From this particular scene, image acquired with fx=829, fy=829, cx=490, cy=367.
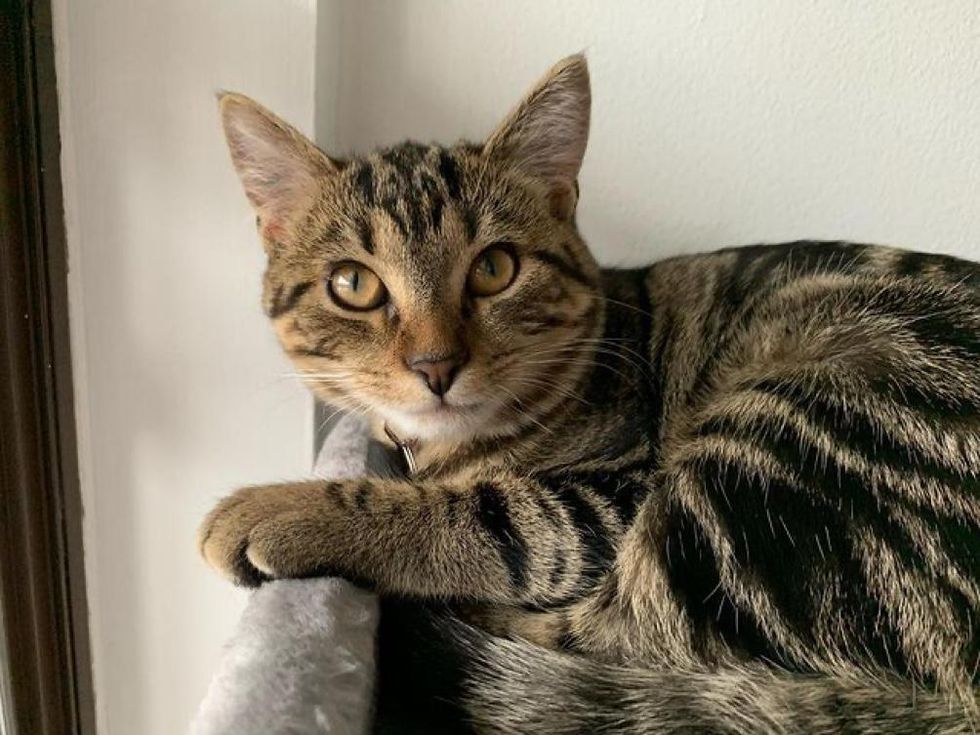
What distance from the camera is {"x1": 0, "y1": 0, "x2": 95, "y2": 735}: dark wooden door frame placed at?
38.5 inches

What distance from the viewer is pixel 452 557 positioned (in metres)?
0.82

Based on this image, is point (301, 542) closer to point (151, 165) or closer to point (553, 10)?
point (151, 165)

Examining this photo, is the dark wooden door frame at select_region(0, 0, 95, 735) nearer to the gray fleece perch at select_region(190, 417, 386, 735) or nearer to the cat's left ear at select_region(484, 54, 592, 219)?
the gray fleece perch at select_region(190, 417, 386, 735)

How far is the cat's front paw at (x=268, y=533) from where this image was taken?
809 mm

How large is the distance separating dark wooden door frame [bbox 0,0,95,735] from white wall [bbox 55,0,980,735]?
0.10 ft

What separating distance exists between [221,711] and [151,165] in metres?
0.73

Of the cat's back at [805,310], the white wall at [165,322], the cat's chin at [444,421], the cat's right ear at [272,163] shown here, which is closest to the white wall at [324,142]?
the white wall at [165,322]

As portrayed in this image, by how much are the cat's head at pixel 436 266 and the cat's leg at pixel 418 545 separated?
0.39 feet

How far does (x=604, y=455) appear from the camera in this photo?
94cm

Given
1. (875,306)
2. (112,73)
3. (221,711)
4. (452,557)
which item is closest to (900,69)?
(875,306)

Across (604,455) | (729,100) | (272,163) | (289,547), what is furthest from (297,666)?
(729,100)

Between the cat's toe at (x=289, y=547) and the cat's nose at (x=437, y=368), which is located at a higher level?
the cat's nose at (x=437, y=368)

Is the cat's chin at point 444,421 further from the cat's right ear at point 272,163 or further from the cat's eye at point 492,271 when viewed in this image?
the cat's right ear at point 272,163

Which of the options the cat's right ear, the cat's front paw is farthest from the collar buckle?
the cat's right ear
